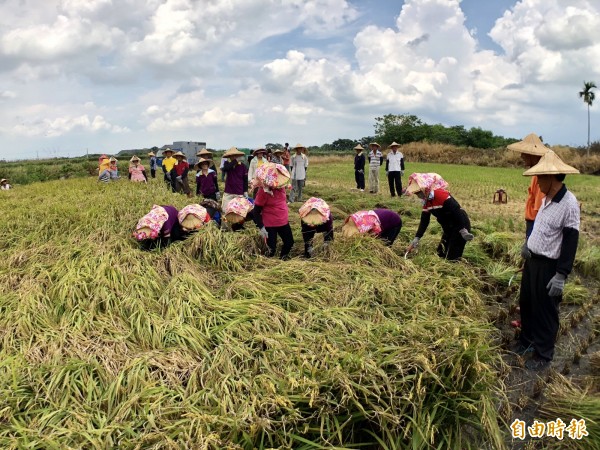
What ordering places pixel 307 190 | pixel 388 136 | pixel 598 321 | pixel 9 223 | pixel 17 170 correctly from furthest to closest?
1. pixel 388 136
2. pixel 17 170
3. pixel 307 190
4. pixel 9 223
5. pixel 598 321

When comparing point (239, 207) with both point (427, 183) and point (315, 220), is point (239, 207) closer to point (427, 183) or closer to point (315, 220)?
point (315, 220)

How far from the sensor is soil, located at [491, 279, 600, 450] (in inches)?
103

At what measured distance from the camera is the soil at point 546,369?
8.55 ft

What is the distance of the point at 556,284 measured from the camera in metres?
2.96

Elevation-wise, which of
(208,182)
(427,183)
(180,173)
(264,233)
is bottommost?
(264,233)

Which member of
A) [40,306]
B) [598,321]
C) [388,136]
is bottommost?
[598,321]

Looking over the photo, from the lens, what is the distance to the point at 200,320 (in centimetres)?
305

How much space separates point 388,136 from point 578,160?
28045 millimetres

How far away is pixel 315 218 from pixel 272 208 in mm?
527

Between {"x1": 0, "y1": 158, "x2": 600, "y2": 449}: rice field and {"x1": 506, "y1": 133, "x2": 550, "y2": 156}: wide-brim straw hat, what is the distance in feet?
4.24

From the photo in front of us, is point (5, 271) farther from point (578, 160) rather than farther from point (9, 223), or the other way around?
point (578, 160)

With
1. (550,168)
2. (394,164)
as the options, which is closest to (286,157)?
(394,164)

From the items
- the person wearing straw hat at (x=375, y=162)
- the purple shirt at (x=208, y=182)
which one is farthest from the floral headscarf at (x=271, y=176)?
the person wearing straw hat at (x=375, y=162)

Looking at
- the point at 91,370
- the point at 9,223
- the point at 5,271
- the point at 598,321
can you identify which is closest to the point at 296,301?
the point at 91,370
